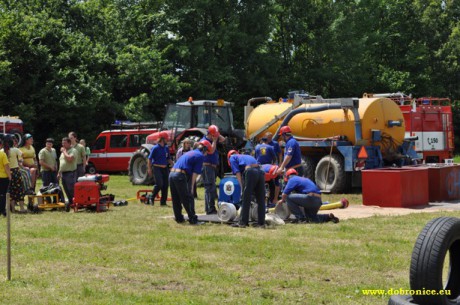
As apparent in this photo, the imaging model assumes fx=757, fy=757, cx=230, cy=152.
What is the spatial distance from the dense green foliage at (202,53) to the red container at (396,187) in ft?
61.3

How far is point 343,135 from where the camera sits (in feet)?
69.4

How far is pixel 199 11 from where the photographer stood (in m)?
41.2

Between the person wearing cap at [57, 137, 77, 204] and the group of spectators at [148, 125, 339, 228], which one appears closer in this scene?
the group of spectators at [148, 125, 339, 228]

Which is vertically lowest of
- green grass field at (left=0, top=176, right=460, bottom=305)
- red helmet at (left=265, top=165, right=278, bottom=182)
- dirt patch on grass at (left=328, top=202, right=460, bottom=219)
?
green grass field at (left=0, top=176, right=460, bottom=305)

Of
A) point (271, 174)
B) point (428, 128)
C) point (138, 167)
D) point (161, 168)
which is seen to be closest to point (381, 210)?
point (271, 174)

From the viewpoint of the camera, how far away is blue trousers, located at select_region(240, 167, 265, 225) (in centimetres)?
1294

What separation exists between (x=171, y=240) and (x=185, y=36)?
103ft

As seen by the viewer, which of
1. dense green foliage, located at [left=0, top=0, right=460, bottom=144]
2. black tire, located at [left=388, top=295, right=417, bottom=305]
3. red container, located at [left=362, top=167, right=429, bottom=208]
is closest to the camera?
black tire, located at [left=388, top=295, right=417, bottom=305]

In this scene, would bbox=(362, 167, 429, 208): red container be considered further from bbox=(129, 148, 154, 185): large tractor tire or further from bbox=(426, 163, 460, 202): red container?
bbox=(129, 148, 154, 185): large tractor tire

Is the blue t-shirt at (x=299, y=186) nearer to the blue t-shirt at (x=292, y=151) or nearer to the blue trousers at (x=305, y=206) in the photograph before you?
the blue trousers at (x=305, y=206)

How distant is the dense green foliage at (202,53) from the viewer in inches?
1331

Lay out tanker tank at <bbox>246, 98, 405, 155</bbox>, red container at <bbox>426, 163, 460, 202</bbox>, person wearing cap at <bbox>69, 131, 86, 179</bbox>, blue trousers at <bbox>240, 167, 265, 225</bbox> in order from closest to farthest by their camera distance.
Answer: blue trousers at <bbox>240, 167, 265, 225</bbox>
person wearing cap at <bbox>69, 131, 86, 179</bbox>
red container at <bbox>426, 163, 460, 202</bbox>
tanker tank at <bbox>246, 98, 405, 155</bbox>

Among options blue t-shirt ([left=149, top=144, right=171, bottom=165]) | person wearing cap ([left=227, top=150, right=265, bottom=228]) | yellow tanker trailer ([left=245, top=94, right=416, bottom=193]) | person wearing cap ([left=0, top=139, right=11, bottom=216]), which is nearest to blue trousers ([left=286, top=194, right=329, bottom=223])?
person wearing cap ([left=227, top=150, right=265, bottom=228])

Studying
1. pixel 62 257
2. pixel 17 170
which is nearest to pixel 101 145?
pixel 17 170
